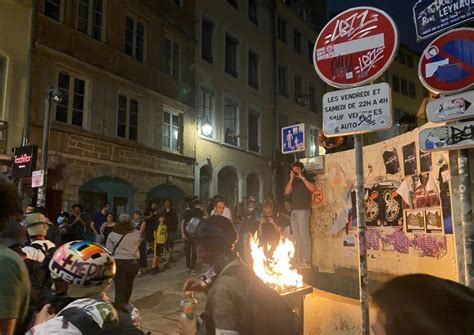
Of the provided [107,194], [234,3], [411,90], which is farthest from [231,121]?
[411,90]

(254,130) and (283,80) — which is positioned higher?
(283,80)

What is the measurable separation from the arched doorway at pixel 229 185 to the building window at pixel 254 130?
2.34 m

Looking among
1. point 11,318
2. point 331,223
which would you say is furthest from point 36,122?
point 11,318

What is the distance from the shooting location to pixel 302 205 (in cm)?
716

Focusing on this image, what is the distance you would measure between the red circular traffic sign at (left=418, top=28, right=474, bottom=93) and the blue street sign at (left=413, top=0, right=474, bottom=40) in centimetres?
20

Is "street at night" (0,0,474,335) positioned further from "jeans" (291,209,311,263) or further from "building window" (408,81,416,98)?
"building window" (408,81,416,98)

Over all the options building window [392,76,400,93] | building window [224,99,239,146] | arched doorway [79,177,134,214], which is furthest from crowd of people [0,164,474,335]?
building window [392,76,400,93]

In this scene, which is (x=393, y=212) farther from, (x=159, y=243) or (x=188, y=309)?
(x=159, y=243)

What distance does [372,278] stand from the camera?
5.93 m

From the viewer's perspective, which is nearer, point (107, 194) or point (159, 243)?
point (159, 243)

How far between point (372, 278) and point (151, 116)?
1328cm

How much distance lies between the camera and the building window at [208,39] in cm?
2131

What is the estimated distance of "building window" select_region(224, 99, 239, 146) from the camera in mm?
22312

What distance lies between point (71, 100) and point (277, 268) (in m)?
11.6
